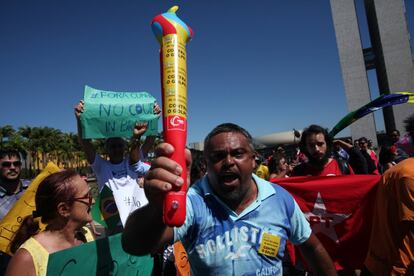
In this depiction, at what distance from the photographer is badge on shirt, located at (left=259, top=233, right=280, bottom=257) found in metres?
1.74

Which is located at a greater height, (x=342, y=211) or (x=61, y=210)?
(x=61, y=210)

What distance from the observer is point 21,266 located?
5.73 ft

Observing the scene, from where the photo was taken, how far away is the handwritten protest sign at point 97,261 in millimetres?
1825

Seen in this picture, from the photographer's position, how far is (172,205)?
3.34 feet

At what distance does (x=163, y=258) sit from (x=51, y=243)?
82.6 inches

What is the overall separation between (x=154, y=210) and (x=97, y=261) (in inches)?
44.7

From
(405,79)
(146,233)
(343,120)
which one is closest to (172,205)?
(146,233)

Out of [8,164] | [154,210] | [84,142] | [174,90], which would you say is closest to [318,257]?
[154,210]

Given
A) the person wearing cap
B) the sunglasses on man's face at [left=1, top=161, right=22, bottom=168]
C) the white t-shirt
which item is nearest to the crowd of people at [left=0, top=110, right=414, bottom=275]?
the white t-shirt

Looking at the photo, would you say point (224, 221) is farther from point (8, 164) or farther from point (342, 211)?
point (8, 164)

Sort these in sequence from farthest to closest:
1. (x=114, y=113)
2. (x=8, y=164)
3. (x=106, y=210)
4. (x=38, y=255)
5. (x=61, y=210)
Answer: (x=106, y=210), (x=8, y=164), (x=114, y=113), (x=61, y=210), (x=38, y=255)

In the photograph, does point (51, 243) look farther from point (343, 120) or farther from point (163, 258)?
point (343, 120)

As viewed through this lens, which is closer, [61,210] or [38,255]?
[38,255]

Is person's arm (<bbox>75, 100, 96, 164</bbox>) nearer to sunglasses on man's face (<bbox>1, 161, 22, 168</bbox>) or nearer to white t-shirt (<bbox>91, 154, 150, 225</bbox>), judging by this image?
white t-shirt (<bbox>91, 154, 150, 225</bbox>)
